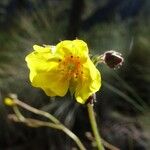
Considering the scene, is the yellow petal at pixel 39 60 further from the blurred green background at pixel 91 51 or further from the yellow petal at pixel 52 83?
the blurred green background at pixel 91 51

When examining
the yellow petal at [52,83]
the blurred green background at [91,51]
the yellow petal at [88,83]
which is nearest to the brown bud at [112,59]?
the yellow petal at [88,83]

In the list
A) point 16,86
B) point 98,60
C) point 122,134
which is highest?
point 16,86

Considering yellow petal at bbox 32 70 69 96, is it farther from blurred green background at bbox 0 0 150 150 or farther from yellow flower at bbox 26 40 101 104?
blurred green background at bbox 0 0 150 150

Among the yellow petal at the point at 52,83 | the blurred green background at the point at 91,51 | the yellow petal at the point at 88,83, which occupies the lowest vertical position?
the yellow petal at the point at 88,83

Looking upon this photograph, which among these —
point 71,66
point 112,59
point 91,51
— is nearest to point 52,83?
point 71,66

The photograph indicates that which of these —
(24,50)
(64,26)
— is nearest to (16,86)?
(24,50)

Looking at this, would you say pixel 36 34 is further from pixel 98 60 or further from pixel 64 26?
pixel 98 60

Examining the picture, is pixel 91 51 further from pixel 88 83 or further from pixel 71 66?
pixel 88 83
